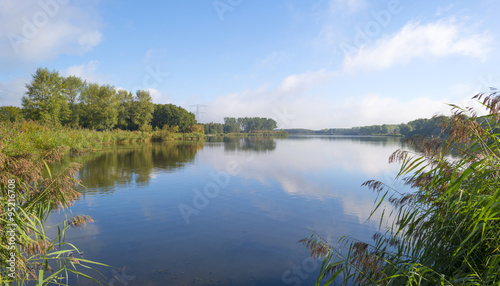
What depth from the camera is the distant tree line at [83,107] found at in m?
41.4

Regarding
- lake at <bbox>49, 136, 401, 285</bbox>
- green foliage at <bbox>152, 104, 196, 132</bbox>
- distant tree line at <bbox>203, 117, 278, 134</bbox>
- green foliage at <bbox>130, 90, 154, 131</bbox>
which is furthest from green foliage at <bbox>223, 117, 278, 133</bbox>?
lake at <bbox>49, 136, 401, 285</bbox>

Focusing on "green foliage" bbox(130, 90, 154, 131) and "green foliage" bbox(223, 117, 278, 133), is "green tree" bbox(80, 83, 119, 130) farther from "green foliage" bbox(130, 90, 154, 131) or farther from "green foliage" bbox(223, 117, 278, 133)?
"green foliage" bbox(223, 117, 278, 133)

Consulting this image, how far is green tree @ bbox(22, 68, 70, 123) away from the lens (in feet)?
134

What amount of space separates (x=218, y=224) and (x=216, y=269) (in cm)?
295

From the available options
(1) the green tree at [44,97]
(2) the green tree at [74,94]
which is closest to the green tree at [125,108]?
(2) the green tree at [74,94]

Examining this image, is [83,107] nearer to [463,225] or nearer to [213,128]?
[463,225]

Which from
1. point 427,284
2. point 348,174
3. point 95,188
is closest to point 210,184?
point 95,188

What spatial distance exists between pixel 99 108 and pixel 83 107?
4.98 metres

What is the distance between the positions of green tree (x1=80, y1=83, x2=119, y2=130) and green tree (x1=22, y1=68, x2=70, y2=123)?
289 inches

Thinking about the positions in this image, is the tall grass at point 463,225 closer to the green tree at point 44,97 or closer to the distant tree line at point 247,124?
the green tree at point 44,97

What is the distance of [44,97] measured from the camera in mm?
42188

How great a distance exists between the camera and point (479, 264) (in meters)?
2.61

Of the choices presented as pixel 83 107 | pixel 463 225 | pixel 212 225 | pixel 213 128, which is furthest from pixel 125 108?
pixel 213 128

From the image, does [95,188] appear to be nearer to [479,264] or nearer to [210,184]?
[210,184]
